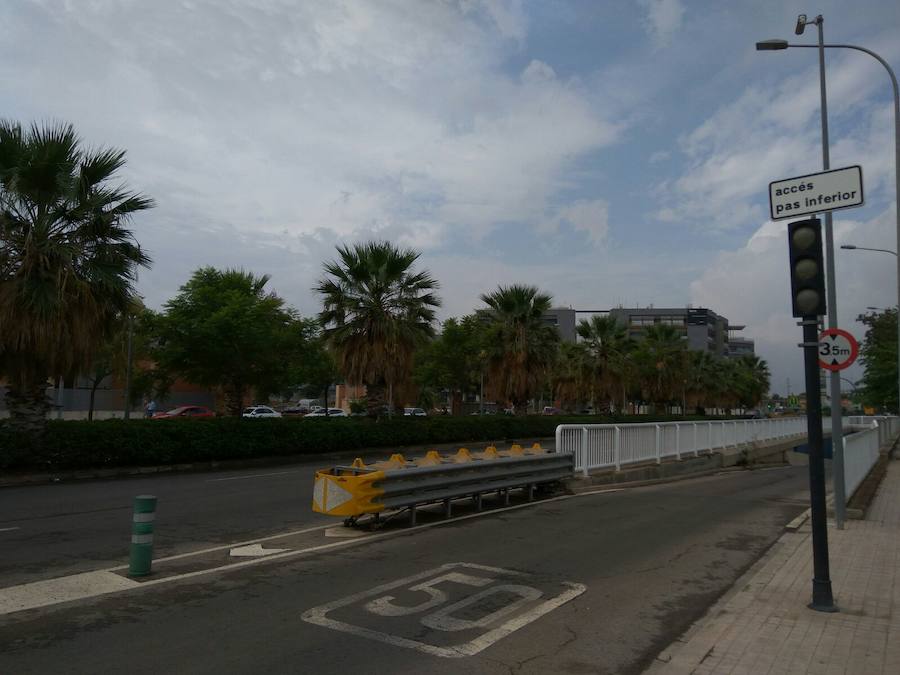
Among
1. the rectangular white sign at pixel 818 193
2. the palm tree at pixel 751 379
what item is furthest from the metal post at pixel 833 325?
the palm tree at pixel 751 379

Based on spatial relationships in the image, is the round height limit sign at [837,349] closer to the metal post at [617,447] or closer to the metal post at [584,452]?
the metal post at [584,452]

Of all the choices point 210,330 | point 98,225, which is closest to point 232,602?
point 98,225

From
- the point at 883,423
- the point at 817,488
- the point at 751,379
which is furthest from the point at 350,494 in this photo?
the point at 751,379

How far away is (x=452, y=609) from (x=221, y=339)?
1878cm

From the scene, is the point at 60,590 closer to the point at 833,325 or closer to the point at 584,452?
the point at 584,452

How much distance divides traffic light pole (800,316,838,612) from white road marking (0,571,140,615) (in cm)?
647

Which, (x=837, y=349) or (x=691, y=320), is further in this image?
(x=691, y=320)

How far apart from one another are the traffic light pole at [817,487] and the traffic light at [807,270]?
Answer: 151mm

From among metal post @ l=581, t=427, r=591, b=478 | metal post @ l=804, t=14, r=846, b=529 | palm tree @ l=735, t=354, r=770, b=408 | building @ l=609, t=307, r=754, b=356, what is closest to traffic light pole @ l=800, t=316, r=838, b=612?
metal post @ l=804, t=14, r=846, b=529

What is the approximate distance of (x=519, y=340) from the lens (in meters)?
32.0

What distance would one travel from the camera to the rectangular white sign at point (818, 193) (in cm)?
702

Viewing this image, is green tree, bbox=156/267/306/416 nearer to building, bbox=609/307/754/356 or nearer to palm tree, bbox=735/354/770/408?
palm tree, bbox=735/354/770/408

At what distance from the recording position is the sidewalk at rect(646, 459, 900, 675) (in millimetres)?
4770

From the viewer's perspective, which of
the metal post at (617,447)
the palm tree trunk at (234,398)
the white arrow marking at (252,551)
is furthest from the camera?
the palm tree trunk at (234,398)
